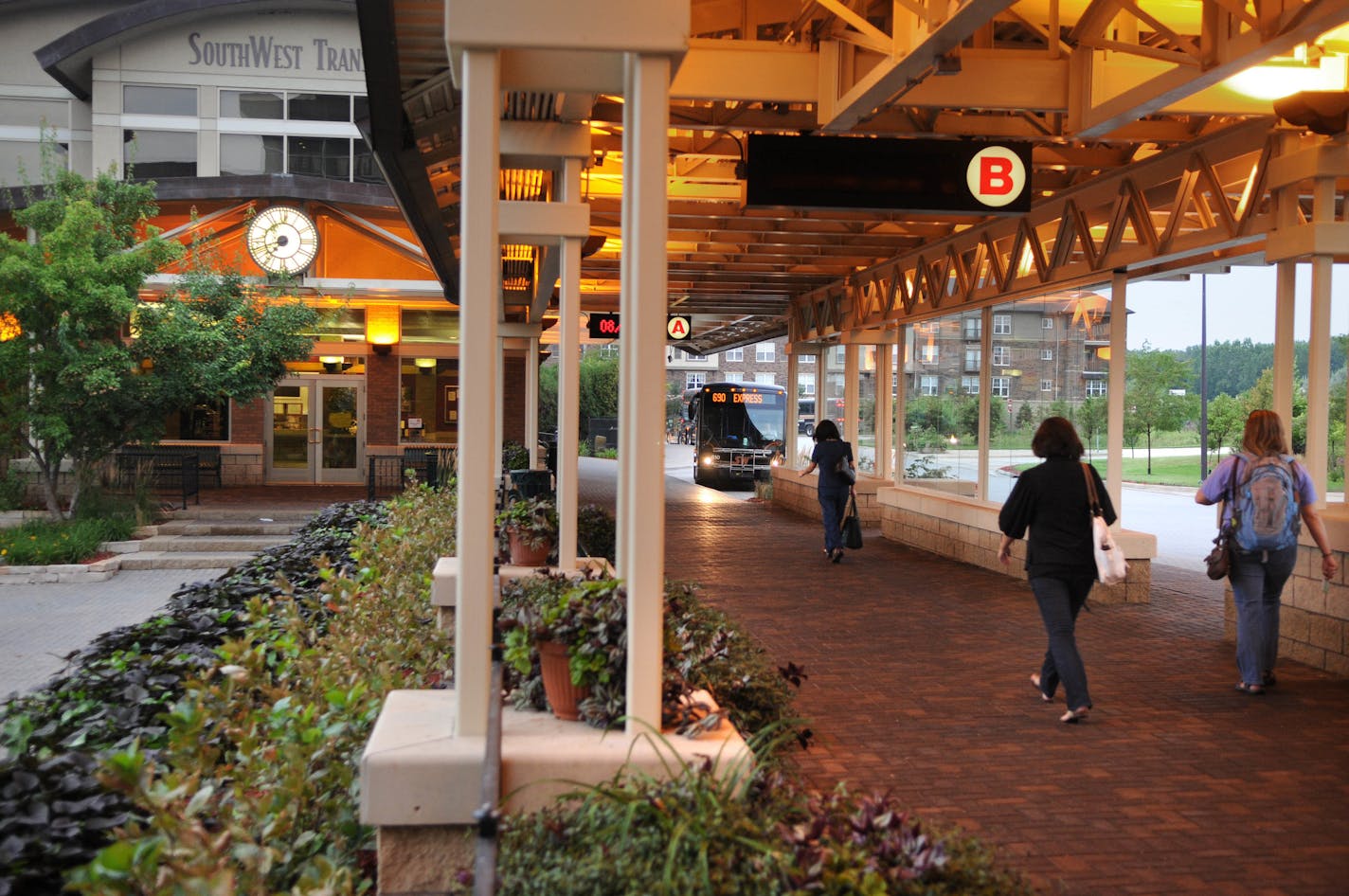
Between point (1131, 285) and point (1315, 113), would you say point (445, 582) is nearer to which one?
point (1315, 113)

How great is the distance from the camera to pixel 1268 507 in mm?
7945

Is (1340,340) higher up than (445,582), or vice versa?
(1340,340)

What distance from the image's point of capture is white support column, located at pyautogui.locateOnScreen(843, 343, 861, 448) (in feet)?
71.7

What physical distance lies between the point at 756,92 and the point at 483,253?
547cm

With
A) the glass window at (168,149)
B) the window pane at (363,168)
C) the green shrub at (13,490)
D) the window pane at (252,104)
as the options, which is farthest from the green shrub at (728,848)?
the glass window at (168,149)

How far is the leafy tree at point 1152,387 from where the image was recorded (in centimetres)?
1284

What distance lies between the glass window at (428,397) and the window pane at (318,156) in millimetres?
4554

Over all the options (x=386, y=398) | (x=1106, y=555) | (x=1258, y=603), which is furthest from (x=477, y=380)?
(x=386, y=398)

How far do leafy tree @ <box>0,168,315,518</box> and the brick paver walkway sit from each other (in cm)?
1014

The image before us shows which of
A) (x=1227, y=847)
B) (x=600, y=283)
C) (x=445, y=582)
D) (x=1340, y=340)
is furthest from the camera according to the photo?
(x=600, y=283)

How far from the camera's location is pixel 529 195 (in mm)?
11305

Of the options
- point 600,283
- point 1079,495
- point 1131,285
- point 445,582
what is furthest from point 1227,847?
point 600,283

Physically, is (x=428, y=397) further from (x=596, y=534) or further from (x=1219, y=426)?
(x=596, y=534)

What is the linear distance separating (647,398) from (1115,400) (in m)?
9.12
